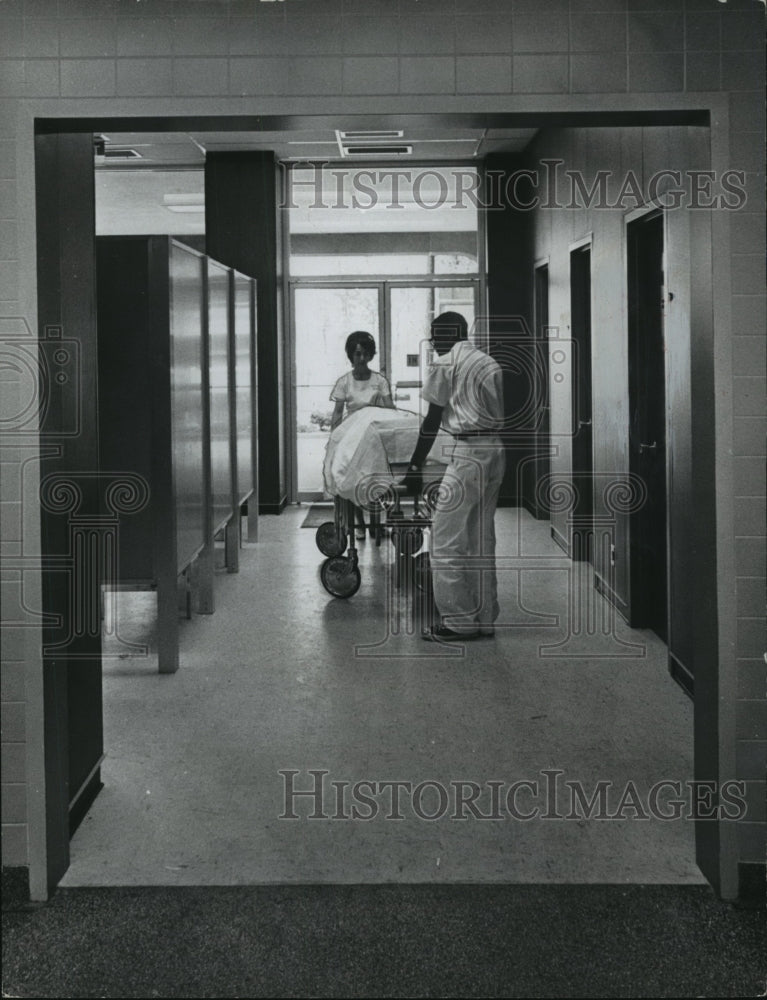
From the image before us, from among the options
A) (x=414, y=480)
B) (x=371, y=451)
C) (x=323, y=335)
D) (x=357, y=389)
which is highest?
(x=323, y=335)

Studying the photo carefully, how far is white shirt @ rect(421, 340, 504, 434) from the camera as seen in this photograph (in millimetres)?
4977

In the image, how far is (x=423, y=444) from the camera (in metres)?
5.58

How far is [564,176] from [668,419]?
11.7ft

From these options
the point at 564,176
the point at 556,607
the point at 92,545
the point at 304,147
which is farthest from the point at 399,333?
the point at 92,545

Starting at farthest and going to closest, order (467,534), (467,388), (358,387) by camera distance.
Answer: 1. (358,387)
2. (467,534)
3. (467,388)

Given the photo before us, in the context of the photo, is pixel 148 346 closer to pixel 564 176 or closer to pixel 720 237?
pixel 720 237

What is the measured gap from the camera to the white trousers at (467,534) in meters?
5.07

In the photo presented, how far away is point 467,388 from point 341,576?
171 centimetres

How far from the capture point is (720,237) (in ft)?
8.41

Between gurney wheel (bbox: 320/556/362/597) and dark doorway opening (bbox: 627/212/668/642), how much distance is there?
170cm

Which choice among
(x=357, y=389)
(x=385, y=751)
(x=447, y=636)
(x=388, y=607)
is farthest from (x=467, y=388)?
(x=357, y=389)

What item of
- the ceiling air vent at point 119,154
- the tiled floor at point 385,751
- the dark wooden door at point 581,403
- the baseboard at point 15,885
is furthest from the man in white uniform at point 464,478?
the ceiling air vent at point 119,154

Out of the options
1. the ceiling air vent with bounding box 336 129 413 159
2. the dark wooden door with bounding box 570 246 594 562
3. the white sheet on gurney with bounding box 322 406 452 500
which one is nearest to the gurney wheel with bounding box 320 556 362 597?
the white sheet on gurney with bounding box 322 406 452 500

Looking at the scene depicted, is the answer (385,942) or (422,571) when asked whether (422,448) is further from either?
(385,942)
